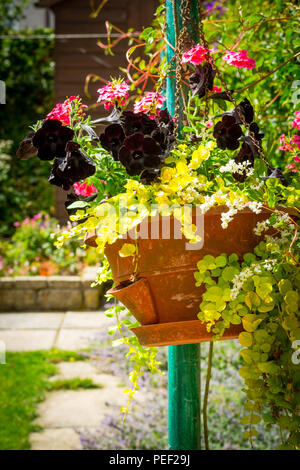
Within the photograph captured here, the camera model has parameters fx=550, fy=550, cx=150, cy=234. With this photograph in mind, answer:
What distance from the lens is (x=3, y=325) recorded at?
4594 millimetres

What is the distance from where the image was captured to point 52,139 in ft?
3.49

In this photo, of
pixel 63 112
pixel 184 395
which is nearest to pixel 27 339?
pixel 184 395

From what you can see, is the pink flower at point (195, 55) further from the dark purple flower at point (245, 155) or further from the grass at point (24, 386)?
the grass at point (24, 386)

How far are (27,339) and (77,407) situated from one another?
133 centimetres

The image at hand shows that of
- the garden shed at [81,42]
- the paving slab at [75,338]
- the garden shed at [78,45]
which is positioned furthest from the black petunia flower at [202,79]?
the garden shed at [78,45]

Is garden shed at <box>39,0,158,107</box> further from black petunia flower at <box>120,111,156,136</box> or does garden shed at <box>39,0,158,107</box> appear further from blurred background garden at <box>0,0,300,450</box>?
black petunia flower at <box>120,111,156,136</box>

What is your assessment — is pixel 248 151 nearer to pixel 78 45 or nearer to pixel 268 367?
pixel 268 367

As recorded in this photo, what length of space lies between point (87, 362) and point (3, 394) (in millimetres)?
685

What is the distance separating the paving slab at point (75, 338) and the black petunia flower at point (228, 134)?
3.07 m

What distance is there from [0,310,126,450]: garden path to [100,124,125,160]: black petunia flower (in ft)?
5.94

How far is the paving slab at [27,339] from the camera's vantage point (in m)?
3.99

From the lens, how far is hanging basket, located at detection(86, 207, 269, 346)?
3.38 feet

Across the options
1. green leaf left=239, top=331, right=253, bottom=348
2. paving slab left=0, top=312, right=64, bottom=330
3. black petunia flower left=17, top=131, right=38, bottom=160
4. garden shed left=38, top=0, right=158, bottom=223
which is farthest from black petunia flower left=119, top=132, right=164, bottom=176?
garden shed left=38, top=0, right=158, bottom=223
